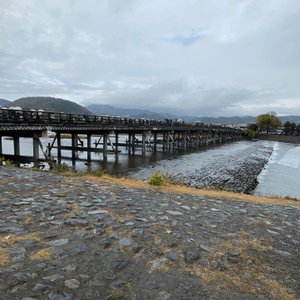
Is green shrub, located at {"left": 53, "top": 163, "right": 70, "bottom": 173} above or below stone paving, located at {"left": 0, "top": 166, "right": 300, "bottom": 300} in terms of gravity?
below

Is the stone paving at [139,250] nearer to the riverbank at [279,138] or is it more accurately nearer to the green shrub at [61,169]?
the green shrub at [61,169]

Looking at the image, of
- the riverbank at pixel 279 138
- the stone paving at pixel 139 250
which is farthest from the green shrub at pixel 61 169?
the riverbank at pixel 279 138

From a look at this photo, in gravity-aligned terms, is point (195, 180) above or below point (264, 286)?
below

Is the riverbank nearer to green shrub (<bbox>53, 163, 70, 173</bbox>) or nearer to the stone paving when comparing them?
green shrub (<bbox>53, 163, 70, 173</bbox>)

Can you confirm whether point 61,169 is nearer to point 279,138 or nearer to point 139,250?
point 139,250

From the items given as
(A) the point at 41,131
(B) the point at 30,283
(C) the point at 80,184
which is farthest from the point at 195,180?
(B) the point at 30,283

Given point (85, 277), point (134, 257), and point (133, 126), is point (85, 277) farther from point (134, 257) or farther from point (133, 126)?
point (133, 126)

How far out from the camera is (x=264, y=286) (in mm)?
3223

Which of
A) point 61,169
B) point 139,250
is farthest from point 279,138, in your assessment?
point 139,250

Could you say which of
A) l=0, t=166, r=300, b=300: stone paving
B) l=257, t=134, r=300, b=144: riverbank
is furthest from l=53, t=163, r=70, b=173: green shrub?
l=257, t=134, r=300, b=144: riverbank

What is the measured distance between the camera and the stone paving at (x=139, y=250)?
2.94 meters

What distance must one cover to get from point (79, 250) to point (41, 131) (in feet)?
59.3

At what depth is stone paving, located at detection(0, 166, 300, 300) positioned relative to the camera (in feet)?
9.63

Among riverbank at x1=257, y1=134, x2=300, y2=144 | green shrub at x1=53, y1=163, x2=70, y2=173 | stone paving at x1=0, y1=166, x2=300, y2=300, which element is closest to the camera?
stone paving at x1=0, y1=166, x2=300, y2=300
